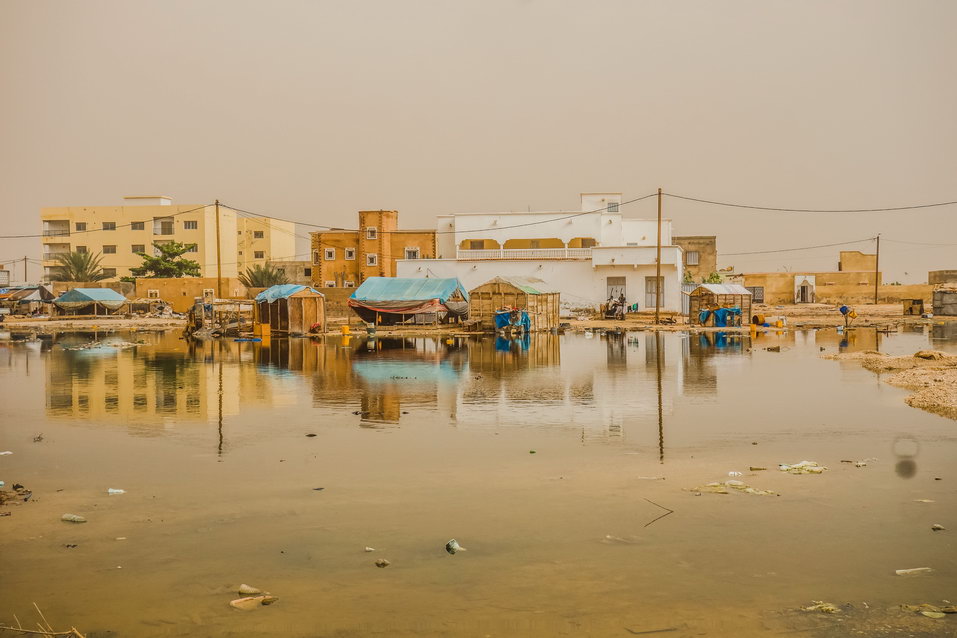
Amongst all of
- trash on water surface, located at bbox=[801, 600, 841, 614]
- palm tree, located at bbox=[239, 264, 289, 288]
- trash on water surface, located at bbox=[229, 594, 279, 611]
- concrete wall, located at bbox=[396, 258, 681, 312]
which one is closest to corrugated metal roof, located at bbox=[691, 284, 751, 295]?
concrete wall, located at bbox=[396, 258, 681, 312]

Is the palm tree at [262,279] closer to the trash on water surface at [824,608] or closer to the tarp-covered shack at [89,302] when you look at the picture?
the tarp-covered shack at [89,302]

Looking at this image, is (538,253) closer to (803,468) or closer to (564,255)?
(564,255)

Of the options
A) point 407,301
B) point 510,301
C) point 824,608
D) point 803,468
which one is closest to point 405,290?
point 407,301

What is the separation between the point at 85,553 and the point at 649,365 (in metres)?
17.9

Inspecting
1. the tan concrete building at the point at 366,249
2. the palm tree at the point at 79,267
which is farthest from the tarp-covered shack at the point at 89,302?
the palm tree at the point at 79,267

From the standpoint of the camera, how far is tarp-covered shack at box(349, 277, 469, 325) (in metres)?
42.8

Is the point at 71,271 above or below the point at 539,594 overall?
above

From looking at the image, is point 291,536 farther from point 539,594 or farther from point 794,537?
point 794,537

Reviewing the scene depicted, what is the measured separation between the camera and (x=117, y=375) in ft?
68.8

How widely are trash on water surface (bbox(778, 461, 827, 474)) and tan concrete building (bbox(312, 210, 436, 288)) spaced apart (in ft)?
164

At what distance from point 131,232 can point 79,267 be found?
6439 mm

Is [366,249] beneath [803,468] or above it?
above

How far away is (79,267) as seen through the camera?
2857 inches

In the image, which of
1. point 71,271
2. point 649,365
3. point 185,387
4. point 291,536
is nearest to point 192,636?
point 291,536
